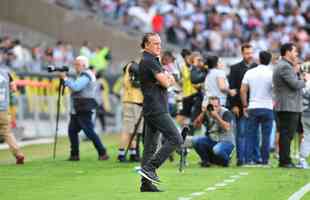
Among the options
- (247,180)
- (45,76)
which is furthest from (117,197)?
(45,76)

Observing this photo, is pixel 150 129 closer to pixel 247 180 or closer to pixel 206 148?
pixel 247 180

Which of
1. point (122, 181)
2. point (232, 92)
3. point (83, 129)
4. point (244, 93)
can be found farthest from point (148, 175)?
point (83, 129)

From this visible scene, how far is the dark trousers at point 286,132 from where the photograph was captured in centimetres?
2077

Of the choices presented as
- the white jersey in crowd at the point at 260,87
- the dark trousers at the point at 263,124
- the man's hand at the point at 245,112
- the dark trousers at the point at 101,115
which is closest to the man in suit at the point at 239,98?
the man's hand at the point at 245,112

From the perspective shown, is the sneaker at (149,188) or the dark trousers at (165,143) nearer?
the dark trousers at (165,143)

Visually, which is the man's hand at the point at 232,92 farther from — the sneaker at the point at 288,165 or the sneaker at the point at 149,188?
the sneaker at the point at 149,188

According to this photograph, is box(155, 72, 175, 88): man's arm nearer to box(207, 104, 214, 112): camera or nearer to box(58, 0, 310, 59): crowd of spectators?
box(207, 104, 214, 112): camera

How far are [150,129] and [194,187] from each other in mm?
1137

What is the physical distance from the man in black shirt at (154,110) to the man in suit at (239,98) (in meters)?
5.81

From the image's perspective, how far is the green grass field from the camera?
15656mm

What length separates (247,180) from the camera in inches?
714

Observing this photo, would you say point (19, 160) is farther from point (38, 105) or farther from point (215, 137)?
point (38, 105)

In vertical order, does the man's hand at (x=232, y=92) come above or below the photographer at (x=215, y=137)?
above

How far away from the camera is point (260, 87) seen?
69.9ft
